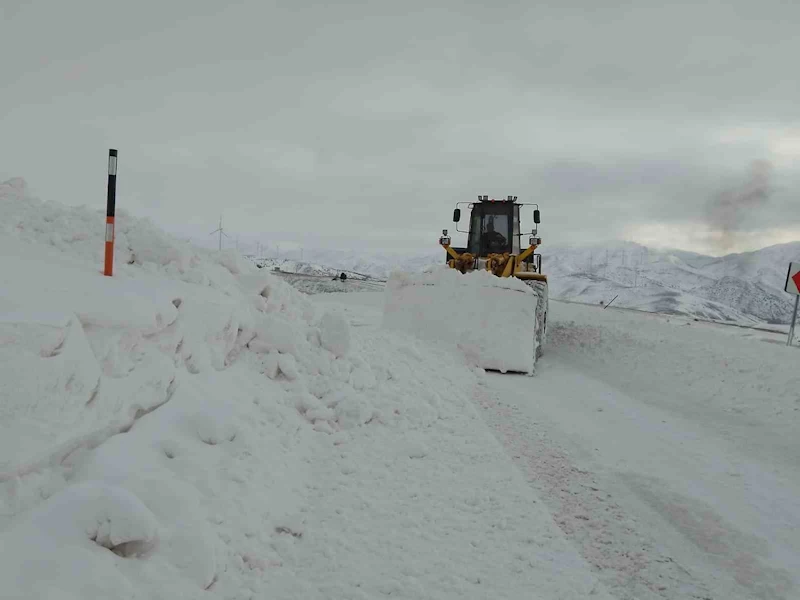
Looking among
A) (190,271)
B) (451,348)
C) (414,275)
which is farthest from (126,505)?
(414,275)

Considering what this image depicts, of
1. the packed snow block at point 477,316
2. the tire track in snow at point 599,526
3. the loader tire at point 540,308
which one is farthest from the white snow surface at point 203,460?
the loader tire at point 540,308

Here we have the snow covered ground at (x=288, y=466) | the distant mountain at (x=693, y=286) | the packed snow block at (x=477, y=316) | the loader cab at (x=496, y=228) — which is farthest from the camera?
the distant mountain at (x=693, y=286)

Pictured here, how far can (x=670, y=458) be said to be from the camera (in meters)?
5.14

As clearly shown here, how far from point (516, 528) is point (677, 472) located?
2.31 metres

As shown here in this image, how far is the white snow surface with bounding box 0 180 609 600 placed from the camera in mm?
2312

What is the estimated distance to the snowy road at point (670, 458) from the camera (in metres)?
3.18

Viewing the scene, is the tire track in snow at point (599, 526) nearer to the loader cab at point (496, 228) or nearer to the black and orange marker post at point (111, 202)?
the black and orange marker post at point (111, 202)

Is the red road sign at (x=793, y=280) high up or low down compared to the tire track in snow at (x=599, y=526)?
up

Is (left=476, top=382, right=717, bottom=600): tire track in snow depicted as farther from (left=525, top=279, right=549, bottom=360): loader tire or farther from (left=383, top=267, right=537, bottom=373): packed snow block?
(left=525, top=279, right=549, bottom=360): loader tire

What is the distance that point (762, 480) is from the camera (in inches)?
188

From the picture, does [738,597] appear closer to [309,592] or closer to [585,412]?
[309,592]

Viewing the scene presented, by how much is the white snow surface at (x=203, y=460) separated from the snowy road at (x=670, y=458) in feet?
1.36

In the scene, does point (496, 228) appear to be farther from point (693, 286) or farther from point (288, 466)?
point (693, 286)

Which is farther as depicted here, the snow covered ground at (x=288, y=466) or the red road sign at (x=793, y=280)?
the red road sign at (x=793, y=280)
